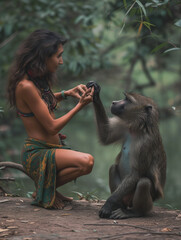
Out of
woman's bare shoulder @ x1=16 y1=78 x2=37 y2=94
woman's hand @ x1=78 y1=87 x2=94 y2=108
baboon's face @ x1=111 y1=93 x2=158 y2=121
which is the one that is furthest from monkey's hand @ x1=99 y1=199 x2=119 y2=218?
woman's bare shoulder @ x1=16 y1=78 x2=37 y2=94

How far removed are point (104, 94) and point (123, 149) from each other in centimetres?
798

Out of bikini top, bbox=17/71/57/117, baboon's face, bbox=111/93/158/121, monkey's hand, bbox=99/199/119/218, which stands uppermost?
bikini top, bbox=17/71/57/117

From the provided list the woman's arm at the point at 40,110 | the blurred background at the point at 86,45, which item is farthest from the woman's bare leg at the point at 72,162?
the blurred background at the point at 86,45

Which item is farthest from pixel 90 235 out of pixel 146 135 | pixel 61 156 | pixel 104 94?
pixel 104 94

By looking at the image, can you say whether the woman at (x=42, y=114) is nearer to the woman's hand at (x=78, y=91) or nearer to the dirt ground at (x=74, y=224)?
the woman's hand at (x=78, y=91)

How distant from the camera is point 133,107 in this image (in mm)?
4367

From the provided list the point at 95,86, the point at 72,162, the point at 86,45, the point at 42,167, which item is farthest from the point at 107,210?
the point at 86,45

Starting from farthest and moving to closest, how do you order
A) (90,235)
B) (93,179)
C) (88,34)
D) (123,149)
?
(93,179), (88,34), (123,149), (90,235)

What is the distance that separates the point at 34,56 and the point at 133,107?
48.0 inches

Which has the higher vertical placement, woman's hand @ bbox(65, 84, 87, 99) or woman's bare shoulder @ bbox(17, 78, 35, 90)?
woman's bare shoulder @ bbox(17, 78, 35, 90)

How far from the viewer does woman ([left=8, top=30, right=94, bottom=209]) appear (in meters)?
3.99

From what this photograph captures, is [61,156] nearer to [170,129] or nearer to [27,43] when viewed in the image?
[27,43]

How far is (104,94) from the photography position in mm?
12367

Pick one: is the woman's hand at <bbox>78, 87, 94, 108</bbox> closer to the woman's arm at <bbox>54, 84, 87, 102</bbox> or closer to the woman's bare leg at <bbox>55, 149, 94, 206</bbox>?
the woman's arm at <bbox>54, 84, 87, 102</bbox>
